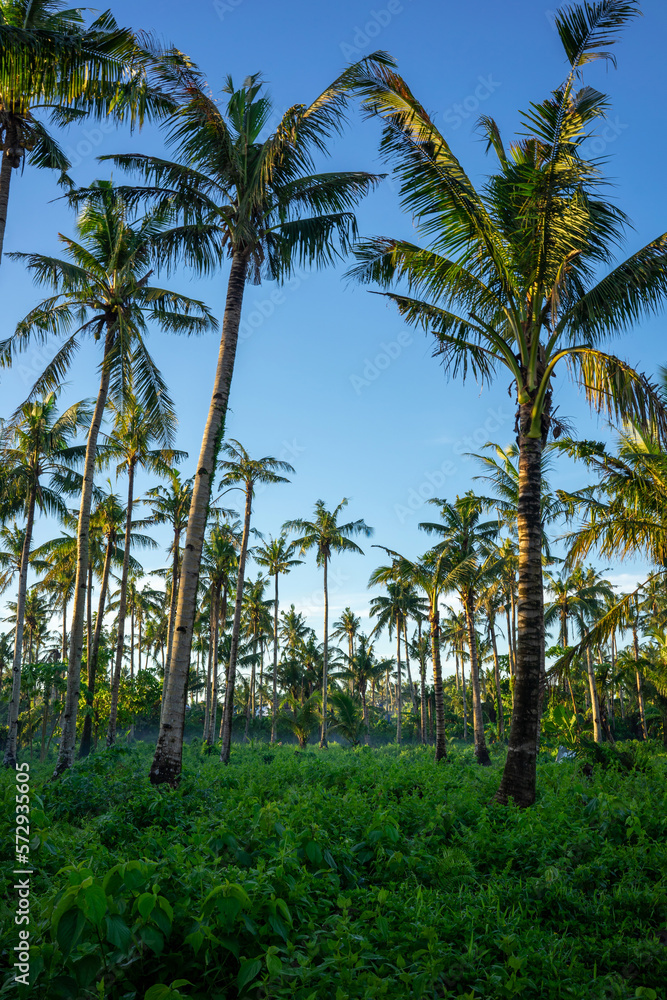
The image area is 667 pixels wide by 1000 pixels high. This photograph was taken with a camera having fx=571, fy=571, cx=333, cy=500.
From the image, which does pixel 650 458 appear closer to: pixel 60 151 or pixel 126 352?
pixel 126 352

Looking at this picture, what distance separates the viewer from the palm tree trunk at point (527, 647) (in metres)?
7.64


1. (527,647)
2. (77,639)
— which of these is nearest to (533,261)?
(527,647)

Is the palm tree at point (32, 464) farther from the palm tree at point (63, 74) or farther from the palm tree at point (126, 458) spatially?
the palm tree at point (63, 74)

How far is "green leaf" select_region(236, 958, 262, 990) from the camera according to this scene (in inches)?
108

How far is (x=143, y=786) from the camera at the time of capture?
7.85 metres

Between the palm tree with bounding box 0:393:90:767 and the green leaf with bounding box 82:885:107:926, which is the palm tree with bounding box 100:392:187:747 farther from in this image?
the green leaf with bounding box 82:885:107:926

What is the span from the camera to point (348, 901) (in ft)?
11.9

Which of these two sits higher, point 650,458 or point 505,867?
→ point 650,458

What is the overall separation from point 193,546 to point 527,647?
17.4 feet

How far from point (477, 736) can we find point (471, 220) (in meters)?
22.1

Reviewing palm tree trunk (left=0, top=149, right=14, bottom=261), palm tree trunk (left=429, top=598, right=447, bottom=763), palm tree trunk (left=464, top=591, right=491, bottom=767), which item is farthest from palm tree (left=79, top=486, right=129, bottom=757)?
palm tree trunk (left=0, top=149, right=14, bottom=261)

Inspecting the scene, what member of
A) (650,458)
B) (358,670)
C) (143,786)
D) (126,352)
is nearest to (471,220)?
(650,458)

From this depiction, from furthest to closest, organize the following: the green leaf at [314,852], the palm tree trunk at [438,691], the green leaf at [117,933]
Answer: the palm tree trunk at [438,691]
the green leaf at [314,852]
the green leaf at [117,933]

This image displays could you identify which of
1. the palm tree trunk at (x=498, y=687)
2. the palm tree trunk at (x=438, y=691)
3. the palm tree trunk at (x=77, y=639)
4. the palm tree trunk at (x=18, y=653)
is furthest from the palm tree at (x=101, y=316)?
the palm tree trunk at (x=498, y=687)
